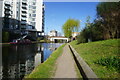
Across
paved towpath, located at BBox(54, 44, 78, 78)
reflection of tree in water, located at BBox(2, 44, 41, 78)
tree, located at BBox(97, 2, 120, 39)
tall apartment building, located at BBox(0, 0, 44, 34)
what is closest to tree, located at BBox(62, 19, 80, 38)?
tall apartment building, located at BBox(0, 0, 44, 34)

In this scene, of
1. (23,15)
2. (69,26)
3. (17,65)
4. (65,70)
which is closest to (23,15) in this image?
(23,15)

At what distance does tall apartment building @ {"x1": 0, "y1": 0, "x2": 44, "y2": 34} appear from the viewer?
2312 inches

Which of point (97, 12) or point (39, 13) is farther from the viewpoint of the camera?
point (39, 13)

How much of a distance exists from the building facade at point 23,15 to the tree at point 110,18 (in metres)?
42.6

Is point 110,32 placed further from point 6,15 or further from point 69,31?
point 6,15

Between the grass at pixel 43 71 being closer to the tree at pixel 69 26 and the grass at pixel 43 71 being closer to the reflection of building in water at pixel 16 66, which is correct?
the reflection of building in water at pixel 16 66

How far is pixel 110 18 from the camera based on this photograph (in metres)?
19.8

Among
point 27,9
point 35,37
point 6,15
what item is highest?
point 27,9

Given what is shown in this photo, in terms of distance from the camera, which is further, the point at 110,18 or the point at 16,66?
the point at 110,18

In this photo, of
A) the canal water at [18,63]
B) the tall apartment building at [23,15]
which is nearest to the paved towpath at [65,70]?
the canal water at [18,63]

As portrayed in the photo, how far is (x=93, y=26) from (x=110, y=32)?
3.27 metres

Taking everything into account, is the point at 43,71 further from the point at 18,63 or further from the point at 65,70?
the point at 18,63

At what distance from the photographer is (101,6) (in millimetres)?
22062

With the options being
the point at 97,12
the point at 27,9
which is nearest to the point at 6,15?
the point at 27,9
